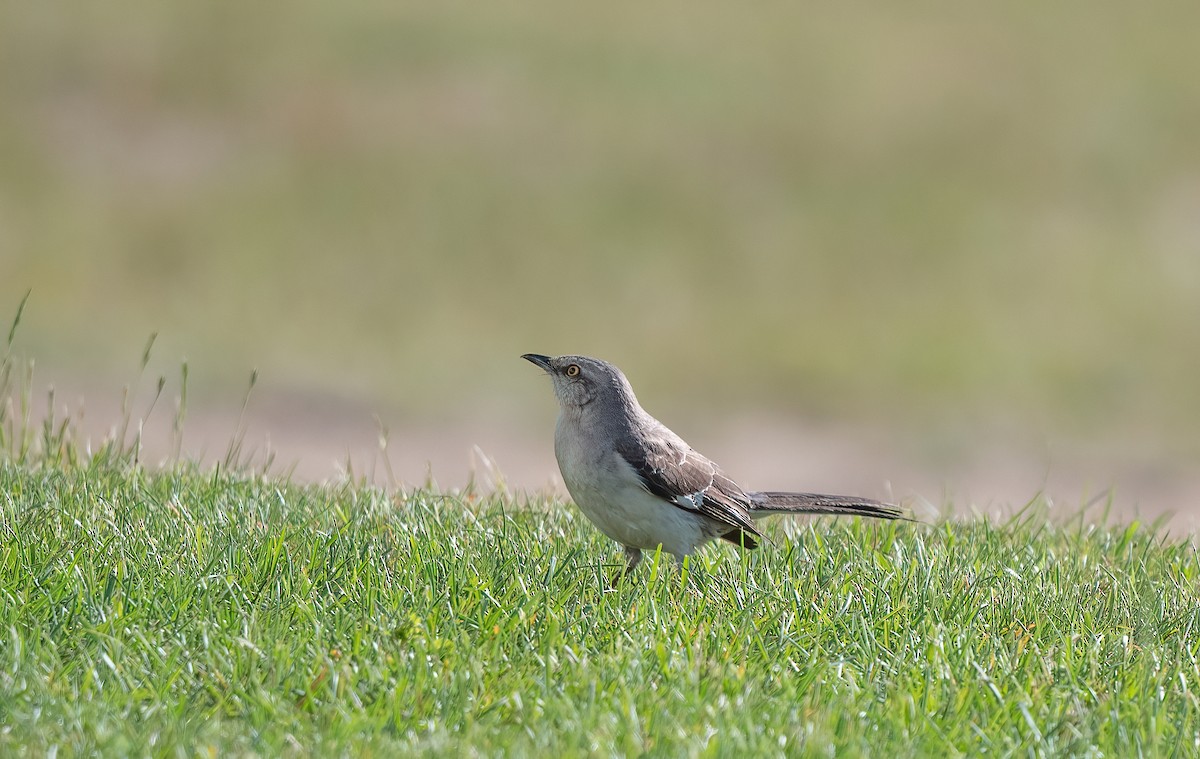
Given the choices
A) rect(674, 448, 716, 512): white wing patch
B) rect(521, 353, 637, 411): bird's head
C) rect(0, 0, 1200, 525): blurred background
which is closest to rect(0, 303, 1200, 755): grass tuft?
rect(674, 448, 716, 512): white wing patch

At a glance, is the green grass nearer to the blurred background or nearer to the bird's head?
the bird's head

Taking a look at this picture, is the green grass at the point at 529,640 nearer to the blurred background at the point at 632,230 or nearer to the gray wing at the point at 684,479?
the gray wing at the point at 684,479

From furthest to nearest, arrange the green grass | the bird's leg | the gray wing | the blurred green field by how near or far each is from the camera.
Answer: the blurred green field < the gray wing < the bird's leg < the green grass

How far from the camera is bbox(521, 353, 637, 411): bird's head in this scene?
5.97 metres

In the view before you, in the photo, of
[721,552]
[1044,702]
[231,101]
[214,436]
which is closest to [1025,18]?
[231,101]

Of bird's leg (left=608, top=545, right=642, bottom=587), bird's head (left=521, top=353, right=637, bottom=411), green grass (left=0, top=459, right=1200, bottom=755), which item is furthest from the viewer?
bird's head (left=521, top=353, right=637, bottom=411)

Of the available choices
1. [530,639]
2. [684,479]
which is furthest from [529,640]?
[684,479]

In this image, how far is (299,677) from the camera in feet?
13.1

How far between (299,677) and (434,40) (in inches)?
671

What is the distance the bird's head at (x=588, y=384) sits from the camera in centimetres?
597

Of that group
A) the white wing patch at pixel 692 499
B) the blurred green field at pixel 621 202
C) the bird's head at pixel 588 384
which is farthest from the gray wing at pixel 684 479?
the blurred green field at pixel 621 202

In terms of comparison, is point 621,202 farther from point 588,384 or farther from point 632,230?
point 588,384

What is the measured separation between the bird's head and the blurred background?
6.29 meters

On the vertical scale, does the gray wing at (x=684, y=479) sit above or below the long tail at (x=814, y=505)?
below
